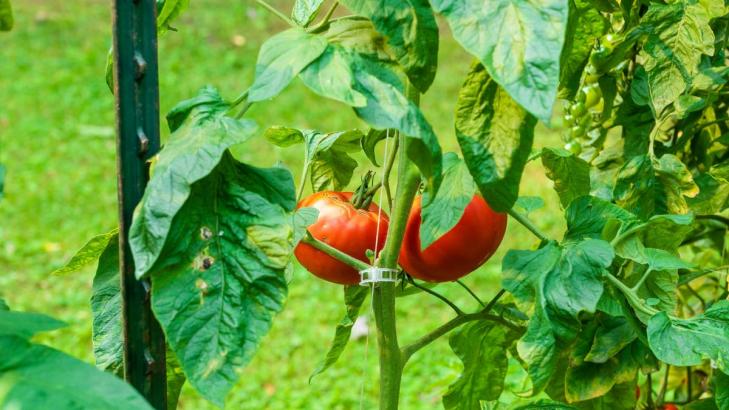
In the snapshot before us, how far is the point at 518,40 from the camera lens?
71cm

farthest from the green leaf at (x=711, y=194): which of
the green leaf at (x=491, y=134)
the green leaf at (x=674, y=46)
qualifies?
the green leaf at (x=491, y=134)

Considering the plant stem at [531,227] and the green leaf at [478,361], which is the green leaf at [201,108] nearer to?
the plant stem at [531,227]

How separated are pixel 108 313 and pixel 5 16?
0.93 ft

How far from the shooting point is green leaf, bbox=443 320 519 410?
118cm

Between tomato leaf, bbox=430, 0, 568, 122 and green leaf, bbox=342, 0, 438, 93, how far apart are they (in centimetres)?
4

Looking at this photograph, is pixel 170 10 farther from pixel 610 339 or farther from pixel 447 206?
pixel 610 339

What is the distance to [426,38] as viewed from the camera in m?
0.77

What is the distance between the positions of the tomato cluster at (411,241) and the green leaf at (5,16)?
1.25ft

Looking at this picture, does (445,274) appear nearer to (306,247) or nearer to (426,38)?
(306,247)

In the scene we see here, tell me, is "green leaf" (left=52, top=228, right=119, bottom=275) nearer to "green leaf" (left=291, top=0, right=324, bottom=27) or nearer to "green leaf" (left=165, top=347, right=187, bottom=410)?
"green leaf" (left=165, top=347, right=187, bottom=410)

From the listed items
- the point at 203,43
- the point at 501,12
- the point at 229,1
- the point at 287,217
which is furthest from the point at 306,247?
the point at 229,1

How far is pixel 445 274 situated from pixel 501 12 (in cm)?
39

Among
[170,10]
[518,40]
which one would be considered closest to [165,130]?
[170,10]

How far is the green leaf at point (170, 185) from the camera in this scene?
71cm
